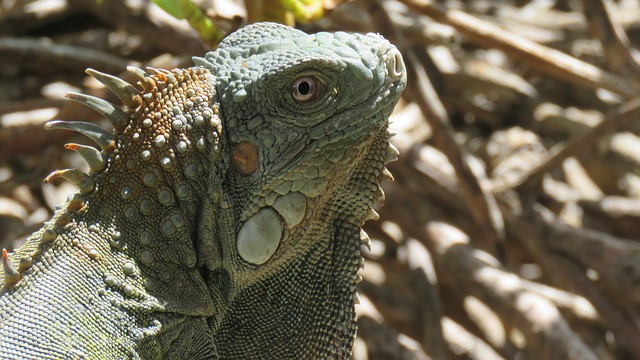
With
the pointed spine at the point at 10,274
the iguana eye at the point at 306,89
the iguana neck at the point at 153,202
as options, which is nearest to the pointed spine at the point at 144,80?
the iguana neck at the point at 153,202

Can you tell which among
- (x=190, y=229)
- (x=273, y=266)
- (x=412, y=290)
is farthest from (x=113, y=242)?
(x=412, y=290)

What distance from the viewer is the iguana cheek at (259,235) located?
247 centimetres

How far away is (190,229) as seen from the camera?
248 centimetres

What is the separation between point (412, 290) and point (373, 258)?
0.35 metres

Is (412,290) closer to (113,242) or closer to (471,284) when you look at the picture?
(471,284)

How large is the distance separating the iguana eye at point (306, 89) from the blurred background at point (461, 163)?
4.29 ft

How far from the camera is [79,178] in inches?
95.0

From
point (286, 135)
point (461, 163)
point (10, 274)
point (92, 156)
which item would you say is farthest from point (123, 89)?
point (461, 163)

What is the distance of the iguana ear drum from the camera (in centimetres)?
250

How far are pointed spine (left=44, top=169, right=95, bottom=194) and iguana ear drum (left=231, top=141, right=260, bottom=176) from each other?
388 millimetres

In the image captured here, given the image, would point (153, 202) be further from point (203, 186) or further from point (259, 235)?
point (259, 235)

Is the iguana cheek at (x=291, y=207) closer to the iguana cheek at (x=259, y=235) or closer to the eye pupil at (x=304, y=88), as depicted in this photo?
the iguana cheek at (x=259, y=235)

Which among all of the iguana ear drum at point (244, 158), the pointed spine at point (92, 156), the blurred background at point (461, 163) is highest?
the pointed spine at point (92, 156)

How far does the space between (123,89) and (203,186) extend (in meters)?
0.34
